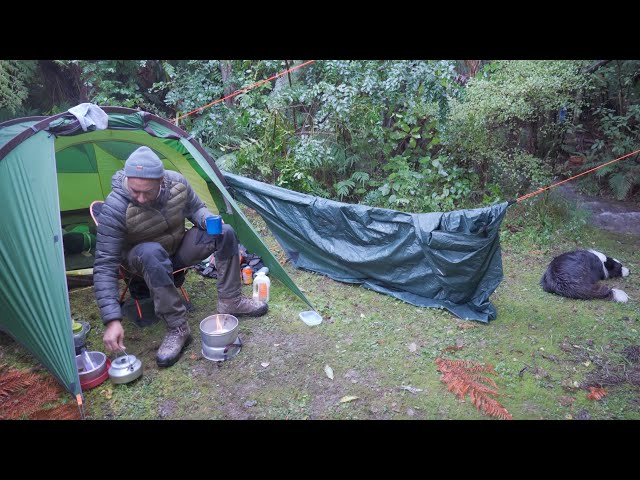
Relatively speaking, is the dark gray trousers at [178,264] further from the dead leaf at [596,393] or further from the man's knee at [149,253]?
the dead leaf at [596,393]

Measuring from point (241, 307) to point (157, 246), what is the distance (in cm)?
85

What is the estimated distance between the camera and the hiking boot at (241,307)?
316cm

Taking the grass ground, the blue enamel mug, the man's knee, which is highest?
the blue enamel mug

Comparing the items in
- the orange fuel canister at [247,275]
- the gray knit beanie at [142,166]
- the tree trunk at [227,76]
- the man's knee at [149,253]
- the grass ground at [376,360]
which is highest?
the tree trunk at [227,76]

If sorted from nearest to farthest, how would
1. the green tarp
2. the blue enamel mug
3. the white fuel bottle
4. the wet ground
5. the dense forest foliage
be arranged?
the blue enamel mug < the green tarp < the white fuel bottle < the dense forest foliage < the wet ground

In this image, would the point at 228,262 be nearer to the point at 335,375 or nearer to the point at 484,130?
the point at 335,375

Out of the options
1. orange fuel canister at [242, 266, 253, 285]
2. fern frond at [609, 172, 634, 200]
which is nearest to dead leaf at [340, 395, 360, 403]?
orange fuel canister at [242, 266, 253, 285]

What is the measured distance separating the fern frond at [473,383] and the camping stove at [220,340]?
141 cm

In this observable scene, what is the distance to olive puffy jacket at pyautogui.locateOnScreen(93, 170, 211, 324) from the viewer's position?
245 cm

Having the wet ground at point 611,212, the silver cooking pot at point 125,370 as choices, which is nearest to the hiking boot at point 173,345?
the silver cooking pot at point 125,370

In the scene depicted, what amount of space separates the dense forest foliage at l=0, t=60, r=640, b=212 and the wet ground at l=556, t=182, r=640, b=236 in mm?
200

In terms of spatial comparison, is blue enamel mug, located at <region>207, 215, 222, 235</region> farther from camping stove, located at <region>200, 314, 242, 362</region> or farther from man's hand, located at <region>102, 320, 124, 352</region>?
man's hand, located at <region>102, 320, 124, 352</region>
